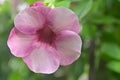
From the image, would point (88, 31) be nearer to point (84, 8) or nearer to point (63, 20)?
point (84, 8)

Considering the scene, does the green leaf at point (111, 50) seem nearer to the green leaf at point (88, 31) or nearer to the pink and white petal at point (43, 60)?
the green leaf at point (88, 31)

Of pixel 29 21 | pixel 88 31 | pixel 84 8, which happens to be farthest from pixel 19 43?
pixel 88 31

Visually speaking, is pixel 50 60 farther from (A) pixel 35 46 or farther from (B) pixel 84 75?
(B) pixel 84 75

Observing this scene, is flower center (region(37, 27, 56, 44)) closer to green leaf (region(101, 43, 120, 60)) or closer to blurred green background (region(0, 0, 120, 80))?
blurred green background (region(0, 0, 120, 80))

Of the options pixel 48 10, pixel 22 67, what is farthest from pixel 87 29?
pixel 48 10

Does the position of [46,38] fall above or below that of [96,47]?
above

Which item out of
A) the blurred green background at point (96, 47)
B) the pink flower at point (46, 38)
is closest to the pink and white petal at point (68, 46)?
the pink flower at point (46, 38)
